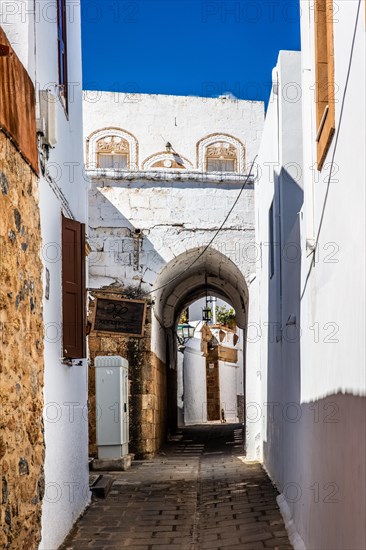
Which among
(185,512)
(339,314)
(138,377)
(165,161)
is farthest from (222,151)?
(339,314)

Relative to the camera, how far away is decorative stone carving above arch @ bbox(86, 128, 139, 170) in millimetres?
18078

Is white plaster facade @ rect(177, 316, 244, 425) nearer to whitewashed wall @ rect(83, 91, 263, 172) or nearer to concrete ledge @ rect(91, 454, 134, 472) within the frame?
whitewashed wall @ rect(83, 91, 263, 172)

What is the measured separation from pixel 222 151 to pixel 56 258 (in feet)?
42.1

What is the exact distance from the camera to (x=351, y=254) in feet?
11.8

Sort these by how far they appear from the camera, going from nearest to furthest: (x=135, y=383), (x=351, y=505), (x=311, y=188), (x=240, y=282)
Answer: (x=351, y=505) → (x=311, y=188) → (x=135, y=383) → (x=240, y=282)

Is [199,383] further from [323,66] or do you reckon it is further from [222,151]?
[323,66]

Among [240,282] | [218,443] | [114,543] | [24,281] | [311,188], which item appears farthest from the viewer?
[218,443]

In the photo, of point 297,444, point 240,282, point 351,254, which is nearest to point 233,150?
point 240,282

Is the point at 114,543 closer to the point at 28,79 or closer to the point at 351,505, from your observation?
the point at 351,505

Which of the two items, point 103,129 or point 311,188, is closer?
point 311,188

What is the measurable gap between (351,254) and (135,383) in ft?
29.2

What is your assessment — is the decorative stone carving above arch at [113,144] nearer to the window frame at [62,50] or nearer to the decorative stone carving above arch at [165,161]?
the decorative stone carving above arch at [165,161]

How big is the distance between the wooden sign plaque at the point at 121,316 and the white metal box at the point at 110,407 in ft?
4.11

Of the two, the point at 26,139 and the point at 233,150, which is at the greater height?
the point at 233,150
